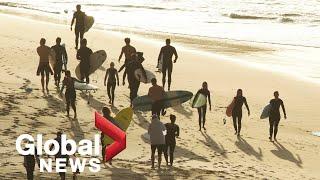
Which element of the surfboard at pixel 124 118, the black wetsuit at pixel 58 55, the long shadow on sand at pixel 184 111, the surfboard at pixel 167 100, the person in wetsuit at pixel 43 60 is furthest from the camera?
the black wetsuit at pixel 58 55

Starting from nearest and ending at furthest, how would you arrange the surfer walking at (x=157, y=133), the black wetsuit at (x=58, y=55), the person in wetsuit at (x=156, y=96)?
the surfer walking at (x=157, y=133) < the person in wetsuit at (x=156, y=96) < the black wetsuit at (x=58, y=55)

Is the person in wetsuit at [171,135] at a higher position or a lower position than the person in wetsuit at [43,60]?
lower

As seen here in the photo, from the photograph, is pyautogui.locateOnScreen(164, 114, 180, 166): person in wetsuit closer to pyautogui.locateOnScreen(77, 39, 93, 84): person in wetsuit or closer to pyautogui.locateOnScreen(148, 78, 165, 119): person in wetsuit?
pyautogui.locateOnScreen(148, 78, 165, 119): person in wetsuit

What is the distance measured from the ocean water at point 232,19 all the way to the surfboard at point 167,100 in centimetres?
802

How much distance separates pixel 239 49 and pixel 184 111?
1402 centimetres

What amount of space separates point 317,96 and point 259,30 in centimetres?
2076

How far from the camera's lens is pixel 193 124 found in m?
14.8

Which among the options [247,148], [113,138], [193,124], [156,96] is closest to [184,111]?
[193,124]

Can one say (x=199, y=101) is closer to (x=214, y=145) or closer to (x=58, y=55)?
(x=214, y=145)

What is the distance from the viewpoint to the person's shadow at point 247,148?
13.0 metres

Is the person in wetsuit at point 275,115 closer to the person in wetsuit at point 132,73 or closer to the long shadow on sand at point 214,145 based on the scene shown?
the long shadow on sand at point 214,145

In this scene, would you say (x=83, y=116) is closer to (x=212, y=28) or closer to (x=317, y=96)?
(x=317, y=96)

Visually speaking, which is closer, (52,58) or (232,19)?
(52,58)

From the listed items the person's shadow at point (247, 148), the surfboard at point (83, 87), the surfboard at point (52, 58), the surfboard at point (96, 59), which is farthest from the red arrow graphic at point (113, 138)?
the surfboard at point (96, 59)
